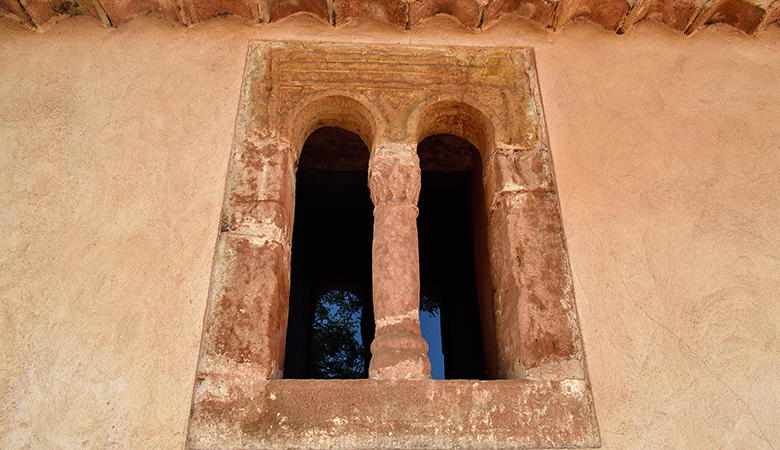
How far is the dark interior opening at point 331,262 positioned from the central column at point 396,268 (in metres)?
1.72

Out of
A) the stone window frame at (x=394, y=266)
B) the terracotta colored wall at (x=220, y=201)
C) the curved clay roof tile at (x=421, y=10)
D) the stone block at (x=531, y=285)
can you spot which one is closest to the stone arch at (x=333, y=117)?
the stone window frame at (x=394, y=266)

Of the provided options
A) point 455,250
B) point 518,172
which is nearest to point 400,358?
point 518,172

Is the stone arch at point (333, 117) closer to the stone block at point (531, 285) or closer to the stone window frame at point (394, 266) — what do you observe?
the stone window frame at point (394, 266)

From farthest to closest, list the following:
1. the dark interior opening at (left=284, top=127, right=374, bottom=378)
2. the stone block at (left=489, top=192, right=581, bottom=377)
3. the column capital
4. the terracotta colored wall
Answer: the dark interior opening at (left=284, top=127, right=374, bottom=378) → the column capital → the stone block at (left=489, top=192, right=581, bottom=377) → the terracotta colored wall

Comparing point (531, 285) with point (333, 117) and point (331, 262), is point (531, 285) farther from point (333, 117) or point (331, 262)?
point (331, 262)

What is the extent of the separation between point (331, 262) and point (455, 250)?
1.30m

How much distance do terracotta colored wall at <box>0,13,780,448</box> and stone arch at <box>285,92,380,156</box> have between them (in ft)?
1.08

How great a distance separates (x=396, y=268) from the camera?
2.69 m

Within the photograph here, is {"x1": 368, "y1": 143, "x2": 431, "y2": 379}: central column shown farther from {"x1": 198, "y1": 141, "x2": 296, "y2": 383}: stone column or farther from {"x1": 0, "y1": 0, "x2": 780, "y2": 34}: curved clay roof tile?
{"x1": 0, "y1": 0, "x2": 780, "y2": 34}: curved clay roof tile

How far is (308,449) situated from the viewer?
2227mm

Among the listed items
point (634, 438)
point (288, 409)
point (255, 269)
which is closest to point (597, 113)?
point (634, 438)

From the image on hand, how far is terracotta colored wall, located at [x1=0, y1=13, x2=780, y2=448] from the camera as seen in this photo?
2.38 m

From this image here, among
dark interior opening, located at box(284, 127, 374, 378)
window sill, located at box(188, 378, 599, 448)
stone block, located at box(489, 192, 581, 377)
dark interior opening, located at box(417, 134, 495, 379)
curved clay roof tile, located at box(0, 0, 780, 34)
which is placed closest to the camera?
window sill, located at box(188, 378, 599, 448)

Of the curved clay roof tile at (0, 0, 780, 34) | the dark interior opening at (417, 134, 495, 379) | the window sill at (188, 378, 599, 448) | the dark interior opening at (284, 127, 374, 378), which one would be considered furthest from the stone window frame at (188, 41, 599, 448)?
the dark interior opening at (284, 127, 374, 378)
